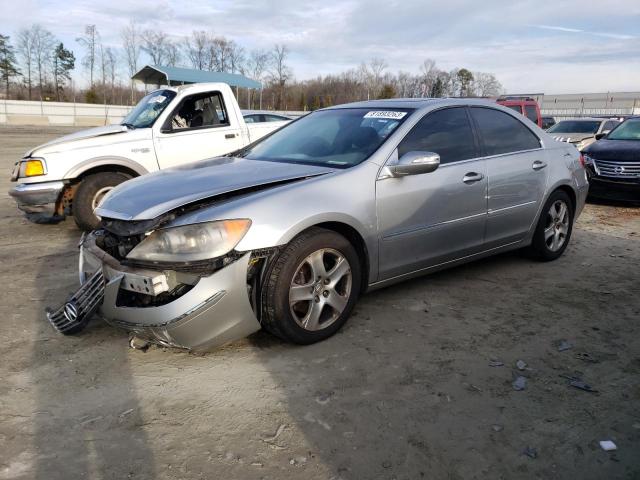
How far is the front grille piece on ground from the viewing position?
3223 millimetres

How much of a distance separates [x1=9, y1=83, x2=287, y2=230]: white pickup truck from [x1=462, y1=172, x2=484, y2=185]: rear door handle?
3.86 metres

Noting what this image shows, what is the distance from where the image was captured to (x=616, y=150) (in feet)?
29.8

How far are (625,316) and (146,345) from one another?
11.7ft

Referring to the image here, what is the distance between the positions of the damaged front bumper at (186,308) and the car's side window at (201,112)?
4256 millimetres

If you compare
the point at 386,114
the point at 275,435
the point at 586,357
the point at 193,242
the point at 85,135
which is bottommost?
the point at 275,435

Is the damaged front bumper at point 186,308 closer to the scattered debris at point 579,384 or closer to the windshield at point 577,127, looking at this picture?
the scattered debris at point 579,384

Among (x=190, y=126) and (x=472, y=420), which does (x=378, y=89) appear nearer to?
(x=190, y=126)

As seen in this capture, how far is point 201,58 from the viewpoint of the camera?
214ft

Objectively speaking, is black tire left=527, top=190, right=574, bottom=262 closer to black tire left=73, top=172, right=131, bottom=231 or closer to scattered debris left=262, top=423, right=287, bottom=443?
scattered debris left=262, top=423, right=287, bottom=443

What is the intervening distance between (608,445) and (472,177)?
→ 2395 mm

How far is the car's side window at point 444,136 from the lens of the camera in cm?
406

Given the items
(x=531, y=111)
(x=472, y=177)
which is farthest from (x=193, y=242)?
(x=531, y=111)

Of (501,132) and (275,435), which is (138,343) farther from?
(501,132)

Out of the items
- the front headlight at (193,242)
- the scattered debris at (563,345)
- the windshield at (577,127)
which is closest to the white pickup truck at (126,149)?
the front headlight at (193,242)
